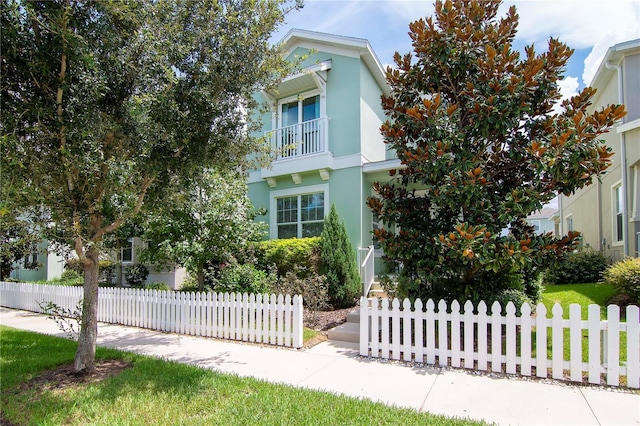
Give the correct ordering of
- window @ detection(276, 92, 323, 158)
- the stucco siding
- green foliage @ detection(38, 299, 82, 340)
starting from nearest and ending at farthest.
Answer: green foliage @ detection(38, 299, 82, 340), the stucco siding, window @ detection(276, 92, 323, 158)

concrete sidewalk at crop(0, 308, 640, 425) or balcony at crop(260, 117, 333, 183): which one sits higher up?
balcony at crop(260, 117, 333, 183)

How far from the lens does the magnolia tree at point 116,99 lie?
13.0 feet

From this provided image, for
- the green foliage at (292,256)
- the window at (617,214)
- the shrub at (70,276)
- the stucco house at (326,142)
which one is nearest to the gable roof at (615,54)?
the window at (617,214)

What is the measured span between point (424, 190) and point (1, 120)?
1028 cm

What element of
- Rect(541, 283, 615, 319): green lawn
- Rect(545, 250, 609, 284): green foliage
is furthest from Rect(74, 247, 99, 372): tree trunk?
Rect(545, 250, 609, 284): green foliage

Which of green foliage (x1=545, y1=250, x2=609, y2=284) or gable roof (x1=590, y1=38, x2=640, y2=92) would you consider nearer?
gable roof (x1=590, y1=38, x2=640, y2=92)

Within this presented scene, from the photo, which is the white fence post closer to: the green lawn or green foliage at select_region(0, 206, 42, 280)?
the green lawn

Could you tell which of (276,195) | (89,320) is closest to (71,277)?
(276,195)

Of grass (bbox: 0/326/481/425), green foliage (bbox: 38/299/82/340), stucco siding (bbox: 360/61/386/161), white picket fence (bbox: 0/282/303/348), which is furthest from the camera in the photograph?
stucco siding (bbox: 360/61/386/161)

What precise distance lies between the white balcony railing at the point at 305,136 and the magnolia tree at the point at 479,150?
479cm

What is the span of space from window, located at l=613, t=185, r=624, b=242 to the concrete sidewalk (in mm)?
8788

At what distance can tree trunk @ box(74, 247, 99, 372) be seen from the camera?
5.00 meters

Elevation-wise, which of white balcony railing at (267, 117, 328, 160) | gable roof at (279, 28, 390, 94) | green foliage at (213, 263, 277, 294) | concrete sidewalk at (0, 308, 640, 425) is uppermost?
gable roof at (279, 28, 390, 94)

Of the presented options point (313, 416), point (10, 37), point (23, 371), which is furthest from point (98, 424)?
point (10, 37)
